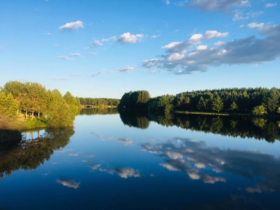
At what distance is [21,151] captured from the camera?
2548 cm

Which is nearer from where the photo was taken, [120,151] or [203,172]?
[203,172]

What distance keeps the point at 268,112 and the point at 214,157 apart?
268 ft

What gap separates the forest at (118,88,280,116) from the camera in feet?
282

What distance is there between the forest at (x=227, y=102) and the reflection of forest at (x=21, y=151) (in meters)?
86.7

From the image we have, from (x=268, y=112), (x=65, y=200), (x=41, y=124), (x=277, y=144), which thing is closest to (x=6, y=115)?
(x=41, y=124)

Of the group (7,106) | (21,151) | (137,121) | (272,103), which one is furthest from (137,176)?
(272,103)

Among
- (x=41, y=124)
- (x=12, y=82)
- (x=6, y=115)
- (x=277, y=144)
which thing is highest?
(x=12, y=82)

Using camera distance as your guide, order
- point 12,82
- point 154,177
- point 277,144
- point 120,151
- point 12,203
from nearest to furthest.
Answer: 1. point 12,203
2. point 154,177
3. point 120,151
4. point 277,144
5. point 12,82

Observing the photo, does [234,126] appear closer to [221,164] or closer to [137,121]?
[137,121]

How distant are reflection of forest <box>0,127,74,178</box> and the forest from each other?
3415 inches

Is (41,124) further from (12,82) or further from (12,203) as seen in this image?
(12,203)

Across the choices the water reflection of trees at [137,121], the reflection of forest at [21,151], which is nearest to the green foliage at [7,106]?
the reflection of forest at [21,151]

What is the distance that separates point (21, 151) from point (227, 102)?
105 meters

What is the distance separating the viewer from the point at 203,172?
19.3 meters
